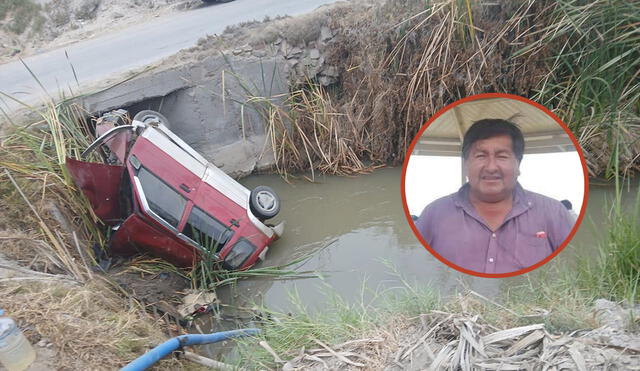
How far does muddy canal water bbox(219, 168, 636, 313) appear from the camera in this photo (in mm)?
4574

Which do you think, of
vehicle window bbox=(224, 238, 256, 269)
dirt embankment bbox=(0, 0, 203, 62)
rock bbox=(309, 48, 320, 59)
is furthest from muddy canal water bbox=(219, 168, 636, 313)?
dirt embankment bbox=(0, 0, 203, 62)

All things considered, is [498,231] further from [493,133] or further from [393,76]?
[393,76]

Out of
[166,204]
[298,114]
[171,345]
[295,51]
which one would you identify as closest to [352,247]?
[166,204]

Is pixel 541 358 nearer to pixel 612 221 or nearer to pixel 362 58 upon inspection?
pixel 612 221

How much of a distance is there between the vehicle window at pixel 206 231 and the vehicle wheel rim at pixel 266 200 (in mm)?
671

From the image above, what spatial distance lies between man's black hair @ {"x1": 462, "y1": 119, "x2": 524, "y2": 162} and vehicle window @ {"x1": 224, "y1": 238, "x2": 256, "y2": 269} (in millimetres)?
4082

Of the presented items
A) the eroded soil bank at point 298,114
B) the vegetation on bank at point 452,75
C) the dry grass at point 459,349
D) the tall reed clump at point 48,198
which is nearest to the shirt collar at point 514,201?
the dry grass at point 459,349

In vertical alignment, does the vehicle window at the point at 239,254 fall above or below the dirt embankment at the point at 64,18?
below

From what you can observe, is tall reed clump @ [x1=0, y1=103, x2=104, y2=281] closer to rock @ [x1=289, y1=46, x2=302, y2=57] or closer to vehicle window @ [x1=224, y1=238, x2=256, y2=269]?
vehicle window @ [x1=224, y1=238, x2=256, y2=269]

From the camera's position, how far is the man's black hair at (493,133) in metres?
1.32

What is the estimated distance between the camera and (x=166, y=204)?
4938 millimetres

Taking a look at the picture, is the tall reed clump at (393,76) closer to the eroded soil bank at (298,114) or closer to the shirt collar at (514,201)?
the eroded soil bank at (298,114)

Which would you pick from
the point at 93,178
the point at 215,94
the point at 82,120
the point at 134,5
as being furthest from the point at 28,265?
the point at 134,5

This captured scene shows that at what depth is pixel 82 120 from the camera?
6.18 m
